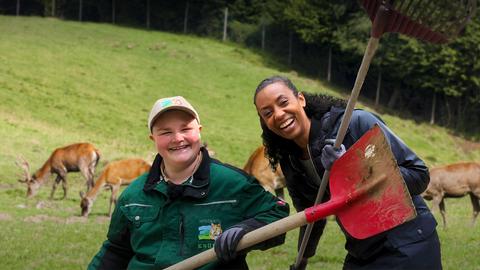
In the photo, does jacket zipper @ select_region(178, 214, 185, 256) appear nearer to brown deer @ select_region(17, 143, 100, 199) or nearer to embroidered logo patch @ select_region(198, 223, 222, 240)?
embroidered logo patch @ select_region(198, 223, 222, 240)

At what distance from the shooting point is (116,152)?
67.1 feet

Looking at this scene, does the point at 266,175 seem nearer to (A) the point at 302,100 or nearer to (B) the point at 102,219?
(B) the point at 102,219

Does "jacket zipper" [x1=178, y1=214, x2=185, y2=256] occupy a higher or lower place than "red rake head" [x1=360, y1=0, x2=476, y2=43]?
lower

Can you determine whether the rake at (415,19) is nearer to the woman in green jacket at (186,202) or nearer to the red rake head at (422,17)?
the red rake head at (422,17)

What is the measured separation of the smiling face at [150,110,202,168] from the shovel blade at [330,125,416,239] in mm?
637

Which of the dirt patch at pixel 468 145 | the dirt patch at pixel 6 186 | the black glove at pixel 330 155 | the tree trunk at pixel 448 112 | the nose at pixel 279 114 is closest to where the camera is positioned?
the black glove at pixel 330 155

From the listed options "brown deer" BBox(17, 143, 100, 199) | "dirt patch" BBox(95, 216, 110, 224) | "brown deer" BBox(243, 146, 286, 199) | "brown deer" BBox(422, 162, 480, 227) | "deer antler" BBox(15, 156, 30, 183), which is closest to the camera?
"dirt patch" BBox(95, 216, 110, 224)

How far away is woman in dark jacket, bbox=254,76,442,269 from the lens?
3041 millimetres

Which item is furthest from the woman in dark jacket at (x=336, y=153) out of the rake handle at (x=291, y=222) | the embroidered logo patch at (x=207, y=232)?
the embroidered logo patch at (x=207, y=232)

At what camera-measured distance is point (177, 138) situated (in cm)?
306

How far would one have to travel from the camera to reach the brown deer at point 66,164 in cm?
1619

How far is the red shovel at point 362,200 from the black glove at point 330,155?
2cm

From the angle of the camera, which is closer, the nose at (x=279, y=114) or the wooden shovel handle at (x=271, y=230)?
the wooden shovel handle at (x=271, y=230)

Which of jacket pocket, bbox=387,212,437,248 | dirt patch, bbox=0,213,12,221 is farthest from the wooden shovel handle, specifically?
dirt patch, bbox=0,213,12,221
